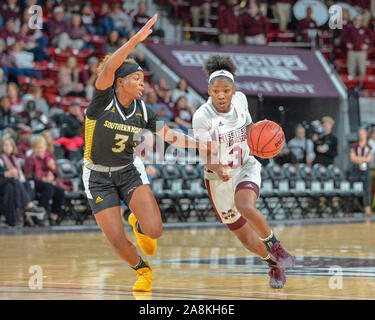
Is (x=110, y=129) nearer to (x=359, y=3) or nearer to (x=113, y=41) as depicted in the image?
(x=113, y=41)

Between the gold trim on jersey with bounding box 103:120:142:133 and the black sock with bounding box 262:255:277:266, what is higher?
the gold trim on jersey with bounding box 103:120:142:133

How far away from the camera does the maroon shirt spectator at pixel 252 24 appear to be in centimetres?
2236

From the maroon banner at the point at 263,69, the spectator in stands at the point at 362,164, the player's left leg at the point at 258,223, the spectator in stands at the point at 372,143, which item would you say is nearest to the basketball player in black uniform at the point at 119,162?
the player's left leg at the point at 258,223

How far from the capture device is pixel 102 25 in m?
19.9

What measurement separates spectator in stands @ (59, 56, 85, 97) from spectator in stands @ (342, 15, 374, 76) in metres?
8.55

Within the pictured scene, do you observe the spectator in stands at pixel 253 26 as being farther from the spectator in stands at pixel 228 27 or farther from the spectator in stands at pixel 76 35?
the spectator in stands at pixel 76 35

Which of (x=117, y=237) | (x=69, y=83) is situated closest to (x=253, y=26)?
(x=69, y=83)

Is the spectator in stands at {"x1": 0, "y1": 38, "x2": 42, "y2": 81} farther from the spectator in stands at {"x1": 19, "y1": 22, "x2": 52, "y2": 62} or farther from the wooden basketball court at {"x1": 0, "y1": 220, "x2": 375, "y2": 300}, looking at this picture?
the wooden basketball court at {"x1": 0, "y1": 220, "x2": 375, "y2": 300}

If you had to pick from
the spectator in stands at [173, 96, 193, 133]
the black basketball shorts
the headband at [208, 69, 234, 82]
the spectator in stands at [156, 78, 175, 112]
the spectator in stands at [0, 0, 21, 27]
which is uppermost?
the spectator in stands at [0, 0, 21, 27]

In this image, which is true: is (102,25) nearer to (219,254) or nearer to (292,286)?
(219,254)

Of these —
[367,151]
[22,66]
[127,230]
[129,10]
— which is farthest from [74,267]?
[129,10]

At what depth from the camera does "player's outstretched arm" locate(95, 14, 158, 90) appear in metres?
6.46

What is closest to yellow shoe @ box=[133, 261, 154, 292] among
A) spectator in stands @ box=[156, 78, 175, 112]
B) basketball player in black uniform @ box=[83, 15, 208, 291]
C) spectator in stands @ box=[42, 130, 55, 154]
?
basketball player in black uniform @ box=[83, 15, 208, 291]

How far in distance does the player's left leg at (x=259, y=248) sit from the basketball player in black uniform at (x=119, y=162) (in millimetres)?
923
